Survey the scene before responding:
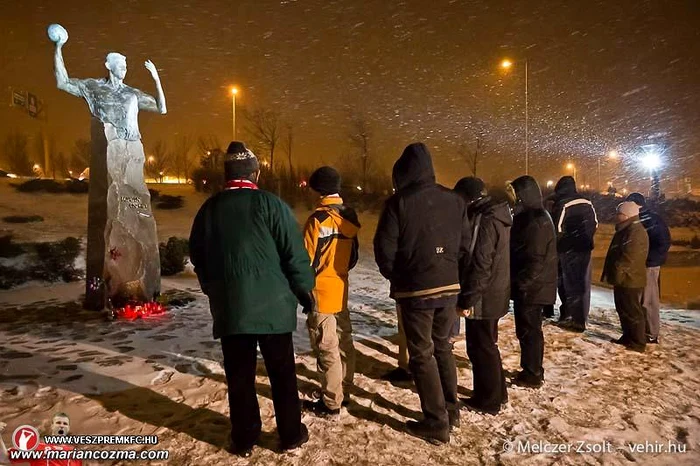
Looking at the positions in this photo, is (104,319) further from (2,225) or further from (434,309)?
(2,225)

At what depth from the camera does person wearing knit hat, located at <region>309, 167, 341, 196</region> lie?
3463 millimetres

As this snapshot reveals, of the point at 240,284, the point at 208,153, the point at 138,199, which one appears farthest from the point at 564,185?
the point at 208,153

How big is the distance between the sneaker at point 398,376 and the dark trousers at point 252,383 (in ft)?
5.04

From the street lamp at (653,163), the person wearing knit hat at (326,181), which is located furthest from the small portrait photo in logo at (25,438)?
the street lamp at (653,163)

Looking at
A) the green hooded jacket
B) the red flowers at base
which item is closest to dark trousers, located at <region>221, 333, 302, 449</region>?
the green hooded jacket

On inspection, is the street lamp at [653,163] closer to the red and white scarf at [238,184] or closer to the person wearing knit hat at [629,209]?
the person wearing knit hat at [629,209]

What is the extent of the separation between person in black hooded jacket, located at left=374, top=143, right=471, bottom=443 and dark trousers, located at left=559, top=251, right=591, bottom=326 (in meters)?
3.70

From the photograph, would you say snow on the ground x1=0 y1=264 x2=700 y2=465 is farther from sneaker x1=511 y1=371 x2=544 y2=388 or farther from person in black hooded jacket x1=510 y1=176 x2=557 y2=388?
person in black hooded jacket x1=510 y1=176 x2=557 y2=388

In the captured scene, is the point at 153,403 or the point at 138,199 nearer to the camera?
the point at 153,403

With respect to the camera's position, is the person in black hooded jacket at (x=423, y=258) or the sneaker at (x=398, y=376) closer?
the person in black hooded jacket at (x=423, y=258)

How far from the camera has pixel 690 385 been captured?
164 inches

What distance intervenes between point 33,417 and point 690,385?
19.0ft

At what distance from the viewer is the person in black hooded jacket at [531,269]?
13.0ft

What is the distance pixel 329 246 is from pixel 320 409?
1.32 m
